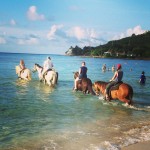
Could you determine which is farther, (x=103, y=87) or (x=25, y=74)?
(x=25, y=74)

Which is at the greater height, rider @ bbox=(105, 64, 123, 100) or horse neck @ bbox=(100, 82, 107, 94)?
rider @ bbox=(105, 64, 123, 100)

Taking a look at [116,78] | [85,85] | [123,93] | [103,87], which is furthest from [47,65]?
[123,93]

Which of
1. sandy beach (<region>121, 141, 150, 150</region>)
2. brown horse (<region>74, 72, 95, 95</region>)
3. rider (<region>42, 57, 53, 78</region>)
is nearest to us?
sandy beach (<region>121, 141, 150, 150</region>)

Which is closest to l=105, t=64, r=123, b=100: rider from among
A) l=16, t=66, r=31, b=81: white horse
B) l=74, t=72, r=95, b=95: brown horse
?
l=74, t=72, r=95, b=95: brown horse

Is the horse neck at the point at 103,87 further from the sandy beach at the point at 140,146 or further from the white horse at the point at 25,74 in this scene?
the white horse at the point at 25,74

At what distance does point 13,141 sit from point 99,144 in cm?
292

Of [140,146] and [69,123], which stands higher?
[140,146]

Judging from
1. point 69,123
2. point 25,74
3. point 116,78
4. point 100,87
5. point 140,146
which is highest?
point 116,78

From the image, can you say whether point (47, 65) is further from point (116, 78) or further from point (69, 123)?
point (69, 123)

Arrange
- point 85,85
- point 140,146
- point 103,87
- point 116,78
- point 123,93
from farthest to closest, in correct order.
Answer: point 85,85, point 103,87, point 116,78, point 123,93, point 140,146

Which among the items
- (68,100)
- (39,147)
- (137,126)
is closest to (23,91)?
(68,100)

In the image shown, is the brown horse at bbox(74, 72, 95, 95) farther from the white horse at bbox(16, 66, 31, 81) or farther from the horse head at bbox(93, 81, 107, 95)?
the white horse at bbox(16, 66, 31, 81)

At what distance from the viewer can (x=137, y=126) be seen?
13.3 m

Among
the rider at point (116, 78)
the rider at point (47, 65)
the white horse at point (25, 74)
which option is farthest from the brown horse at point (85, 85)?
the white horse at point (25, 74)
